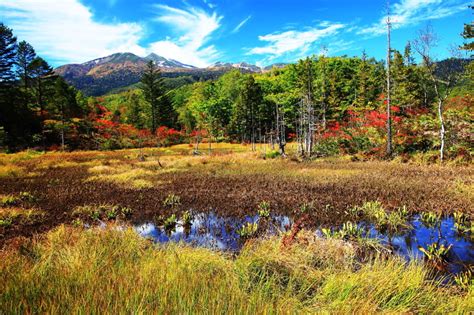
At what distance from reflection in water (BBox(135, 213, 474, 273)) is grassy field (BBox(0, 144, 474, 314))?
61 cm

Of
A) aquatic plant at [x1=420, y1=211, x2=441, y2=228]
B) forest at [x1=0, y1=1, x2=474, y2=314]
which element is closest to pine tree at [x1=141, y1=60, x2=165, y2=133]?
forest at [x1=0, y1=1, x2=474, y2=314]

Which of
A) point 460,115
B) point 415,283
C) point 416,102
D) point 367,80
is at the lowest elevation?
point 415,283

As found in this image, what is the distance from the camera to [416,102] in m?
45.6

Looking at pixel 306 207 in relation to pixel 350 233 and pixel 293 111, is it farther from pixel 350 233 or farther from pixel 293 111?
pixel 293 111

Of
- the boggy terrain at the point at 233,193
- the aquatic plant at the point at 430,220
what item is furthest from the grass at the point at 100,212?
the aquatic plant at the point at 430,220

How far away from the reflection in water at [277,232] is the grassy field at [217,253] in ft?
2.02

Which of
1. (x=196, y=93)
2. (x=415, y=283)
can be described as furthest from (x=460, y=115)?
(x=196, y=93)

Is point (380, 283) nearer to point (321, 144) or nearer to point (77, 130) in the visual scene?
point (321, 144)

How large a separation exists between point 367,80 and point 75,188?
55038mm

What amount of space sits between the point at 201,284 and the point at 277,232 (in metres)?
4.43

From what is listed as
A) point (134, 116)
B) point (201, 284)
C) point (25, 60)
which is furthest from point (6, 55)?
point (201, 284)

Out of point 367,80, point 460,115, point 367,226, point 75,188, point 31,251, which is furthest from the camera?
point 367,80

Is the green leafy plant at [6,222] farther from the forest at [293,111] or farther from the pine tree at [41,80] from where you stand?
the pine tree at [41,80]

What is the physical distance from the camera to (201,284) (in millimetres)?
3318
